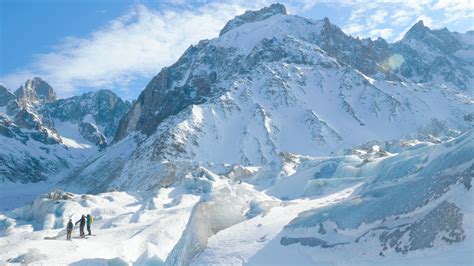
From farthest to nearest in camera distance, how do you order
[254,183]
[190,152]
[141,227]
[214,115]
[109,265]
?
[214,115], [190,152], [254,183], [141,227], [109,265]

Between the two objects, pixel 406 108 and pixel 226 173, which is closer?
pixel 226 173

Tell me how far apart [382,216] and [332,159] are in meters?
53.1

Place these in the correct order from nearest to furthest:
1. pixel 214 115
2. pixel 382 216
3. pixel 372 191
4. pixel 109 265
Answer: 1. pixel 382 216
2. pixel 372 191
3. pixel 109 265
4. pixel 214 115

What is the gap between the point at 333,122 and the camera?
18012 cm

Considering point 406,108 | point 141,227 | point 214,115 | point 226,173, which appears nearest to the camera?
point 141,227

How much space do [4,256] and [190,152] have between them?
11794cm

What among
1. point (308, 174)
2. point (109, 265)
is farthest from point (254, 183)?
point (109, 265)

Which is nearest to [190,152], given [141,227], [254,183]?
[254,183]

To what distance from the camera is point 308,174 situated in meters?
73.2

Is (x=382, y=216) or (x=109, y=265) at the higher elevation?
(x=382, y=216)

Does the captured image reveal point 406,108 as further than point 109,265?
Yes

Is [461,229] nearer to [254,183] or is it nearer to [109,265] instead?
[109,265]

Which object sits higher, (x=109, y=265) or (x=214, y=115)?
(x=214, y=115)

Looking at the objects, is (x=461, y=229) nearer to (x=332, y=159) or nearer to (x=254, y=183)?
(x=332, y=159)
